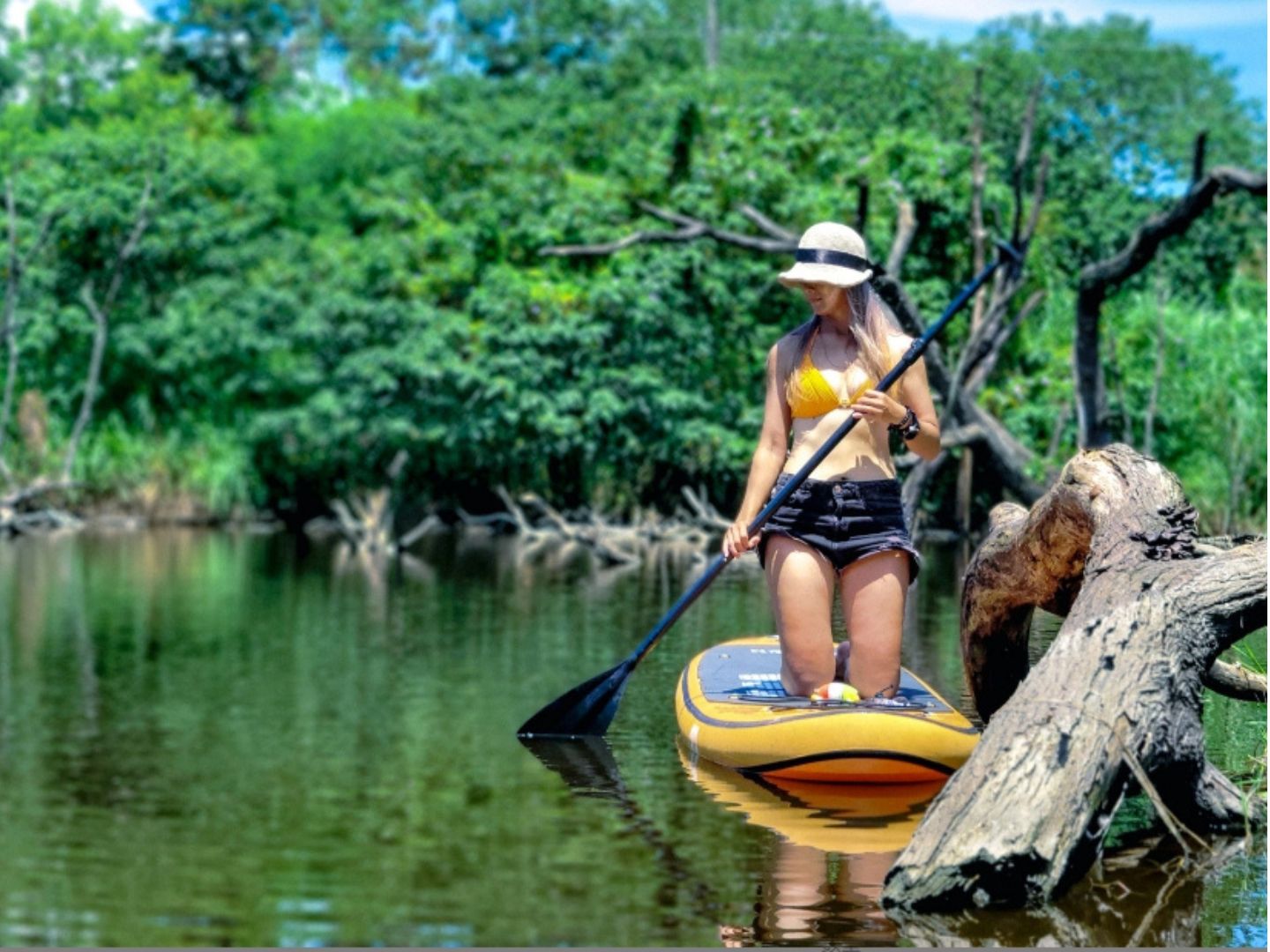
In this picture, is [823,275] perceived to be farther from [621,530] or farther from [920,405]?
[621,530]

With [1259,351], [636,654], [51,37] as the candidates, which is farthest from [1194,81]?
[636,654]

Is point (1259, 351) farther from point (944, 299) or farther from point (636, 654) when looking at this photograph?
point (636, 654)

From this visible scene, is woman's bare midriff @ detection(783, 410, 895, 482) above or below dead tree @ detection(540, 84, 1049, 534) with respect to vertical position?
below

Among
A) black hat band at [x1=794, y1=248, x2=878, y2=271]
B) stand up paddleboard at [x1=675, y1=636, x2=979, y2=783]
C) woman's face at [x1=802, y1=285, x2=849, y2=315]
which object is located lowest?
stand up paddleboard at [x1=675, y1=636, x2=979, y2=783]

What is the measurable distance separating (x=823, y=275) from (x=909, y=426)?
1.60 feet

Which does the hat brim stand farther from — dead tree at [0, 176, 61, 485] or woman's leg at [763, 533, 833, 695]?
dead tree at [0, 176, 61, 485]

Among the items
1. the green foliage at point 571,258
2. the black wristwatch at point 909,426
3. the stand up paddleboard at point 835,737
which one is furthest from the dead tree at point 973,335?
the black wristwatch at point 909,426

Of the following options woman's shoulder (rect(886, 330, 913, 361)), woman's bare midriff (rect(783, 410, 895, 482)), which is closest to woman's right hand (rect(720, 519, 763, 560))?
woman's bare midriff (rect(783, 410, 895, 482))

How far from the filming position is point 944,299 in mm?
18172

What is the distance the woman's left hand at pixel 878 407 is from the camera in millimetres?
5211

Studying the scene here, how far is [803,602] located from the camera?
18.5 feet

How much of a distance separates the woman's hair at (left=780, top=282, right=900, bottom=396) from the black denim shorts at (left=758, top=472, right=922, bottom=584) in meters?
0.33

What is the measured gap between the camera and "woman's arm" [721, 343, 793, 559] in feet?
18.6

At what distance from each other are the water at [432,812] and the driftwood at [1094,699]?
12cm
